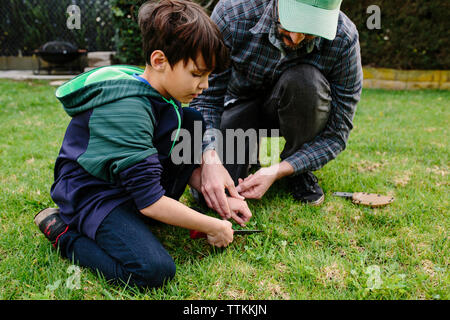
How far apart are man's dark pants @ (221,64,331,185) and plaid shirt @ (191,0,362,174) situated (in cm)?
6

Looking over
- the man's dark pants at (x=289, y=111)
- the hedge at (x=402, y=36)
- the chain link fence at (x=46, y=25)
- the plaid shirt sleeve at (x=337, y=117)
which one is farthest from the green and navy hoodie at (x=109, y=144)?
the chain link fence at (x=46, y=25)

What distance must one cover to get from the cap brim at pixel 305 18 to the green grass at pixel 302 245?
893 millimetres

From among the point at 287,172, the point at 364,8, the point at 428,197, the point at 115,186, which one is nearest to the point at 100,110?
the point at 115,186

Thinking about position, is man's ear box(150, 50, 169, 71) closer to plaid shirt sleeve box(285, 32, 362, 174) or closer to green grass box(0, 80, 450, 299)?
green grass box(0, 80, 450, 299)

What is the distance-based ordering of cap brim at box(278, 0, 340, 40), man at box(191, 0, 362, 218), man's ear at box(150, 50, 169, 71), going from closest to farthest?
man's ear at box(150, 50, 169, 71) < cap brim at box(278, 0, 340, 40) < man at box(191, 0, 362, 218)

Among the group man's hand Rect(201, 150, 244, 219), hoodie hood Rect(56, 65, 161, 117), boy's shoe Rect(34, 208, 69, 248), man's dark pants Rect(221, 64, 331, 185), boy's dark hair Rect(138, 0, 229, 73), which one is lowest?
boy's shoe Rect(34, 208, 69, 248)

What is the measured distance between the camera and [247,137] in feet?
7.66

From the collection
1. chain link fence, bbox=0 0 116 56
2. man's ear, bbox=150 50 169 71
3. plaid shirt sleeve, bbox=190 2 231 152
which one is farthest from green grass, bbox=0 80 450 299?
chain link fence, bbox=0 0 116 56

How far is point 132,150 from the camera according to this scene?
4.36ft

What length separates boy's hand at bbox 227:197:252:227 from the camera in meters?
1.72

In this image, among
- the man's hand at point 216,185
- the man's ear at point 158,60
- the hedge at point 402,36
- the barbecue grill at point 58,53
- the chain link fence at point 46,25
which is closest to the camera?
the man's ear at point 158,60

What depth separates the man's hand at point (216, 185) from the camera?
1708mm

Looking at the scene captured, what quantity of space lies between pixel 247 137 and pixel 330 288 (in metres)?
1.14

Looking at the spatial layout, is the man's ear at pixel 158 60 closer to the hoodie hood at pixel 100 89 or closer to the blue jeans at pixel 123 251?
the hoodie hood at pixel 100 89
